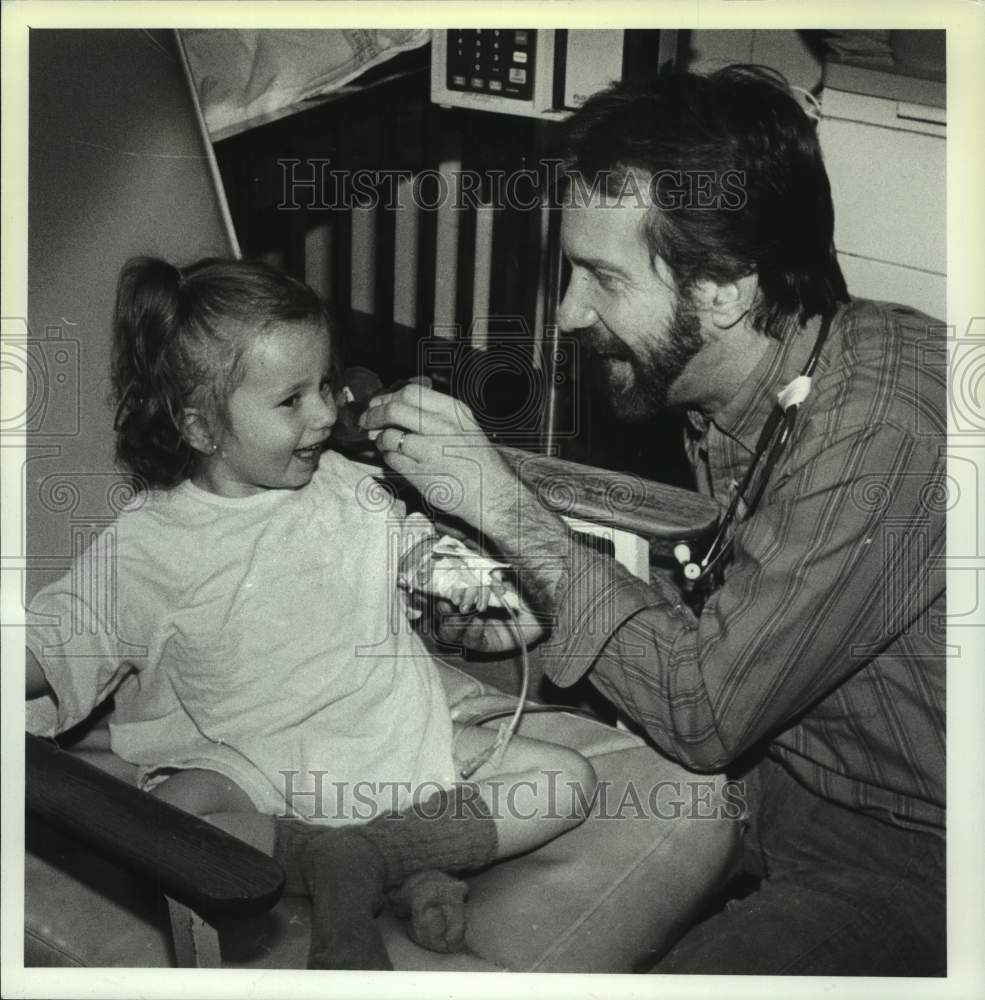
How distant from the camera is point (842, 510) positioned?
50.3 inches

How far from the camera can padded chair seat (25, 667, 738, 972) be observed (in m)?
1.30

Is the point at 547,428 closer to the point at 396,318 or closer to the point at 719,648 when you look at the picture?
the point at 396,318

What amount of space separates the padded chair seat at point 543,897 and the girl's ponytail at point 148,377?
320mm

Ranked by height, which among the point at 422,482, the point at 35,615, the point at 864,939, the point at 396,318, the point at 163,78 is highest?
the point at 163,78

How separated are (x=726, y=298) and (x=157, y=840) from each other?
822mm

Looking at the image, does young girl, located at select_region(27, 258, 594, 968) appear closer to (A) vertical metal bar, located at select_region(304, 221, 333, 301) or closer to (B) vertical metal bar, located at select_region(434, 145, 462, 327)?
(A) vertical metal bar, located at select_region(304, 221, 333, 301)

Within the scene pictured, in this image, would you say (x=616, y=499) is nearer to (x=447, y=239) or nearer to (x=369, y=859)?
(x=447, y=239)

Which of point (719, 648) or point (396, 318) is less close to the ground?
point (396, 318)

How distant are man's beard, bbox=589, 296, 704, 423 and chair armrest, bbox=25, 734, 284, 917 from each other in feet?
2.08

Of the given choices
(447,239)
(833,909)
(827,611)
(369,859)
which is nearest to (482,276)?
(447,239)

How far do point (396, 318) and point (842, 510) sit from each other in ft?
1.76

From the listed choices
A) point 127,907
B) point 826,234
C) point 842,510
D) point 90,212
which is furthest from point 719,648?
point 90,212

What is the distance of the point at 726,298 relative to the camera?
134 cm

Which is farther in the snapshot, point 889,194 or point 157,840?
point 889,194
